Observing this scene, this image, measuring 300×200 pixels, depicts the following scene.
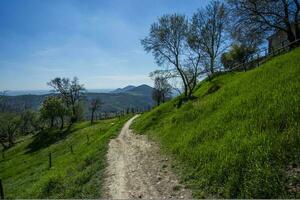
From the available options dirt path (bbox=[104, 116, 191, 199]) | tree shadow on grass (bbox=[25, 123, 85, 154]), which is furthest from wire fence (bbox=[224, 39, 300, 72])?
tree shadow on grass (bbox=[25, 123, 85, 154])

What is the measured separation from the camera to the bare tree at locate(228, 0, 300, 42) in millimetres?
34812

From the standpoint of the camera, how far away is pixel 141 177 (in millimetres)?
14664

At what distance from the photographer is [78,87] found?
93000mm

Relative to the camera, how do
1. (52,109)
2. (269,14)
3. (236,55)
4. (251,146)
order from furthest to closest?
(52,109) < (236,55) < (269,14) < (251,146)

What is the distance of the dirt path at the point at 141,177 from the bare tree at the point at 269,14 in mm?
23819

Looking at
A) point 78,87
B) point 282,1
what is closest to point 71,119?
point 78,87

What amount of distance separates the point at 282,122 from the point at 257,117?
193 centimetres

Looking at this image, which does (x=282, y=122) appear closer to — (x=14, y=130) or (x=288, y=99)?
(x=288, y=99)

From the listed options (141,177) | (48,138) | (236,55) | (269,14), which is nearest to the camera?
(141,177)

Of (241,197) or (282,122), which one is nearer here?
(241,197)

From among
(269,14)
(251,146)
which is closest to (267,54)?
(269,14)

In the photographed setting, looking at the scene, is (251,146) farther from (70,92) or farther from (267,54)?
(70,92)

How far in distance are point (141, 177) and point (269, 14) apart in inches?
1167

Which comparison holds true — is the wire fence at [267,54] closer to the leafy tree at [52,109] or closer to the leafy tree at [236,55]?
the leafy tree at [236,55]
